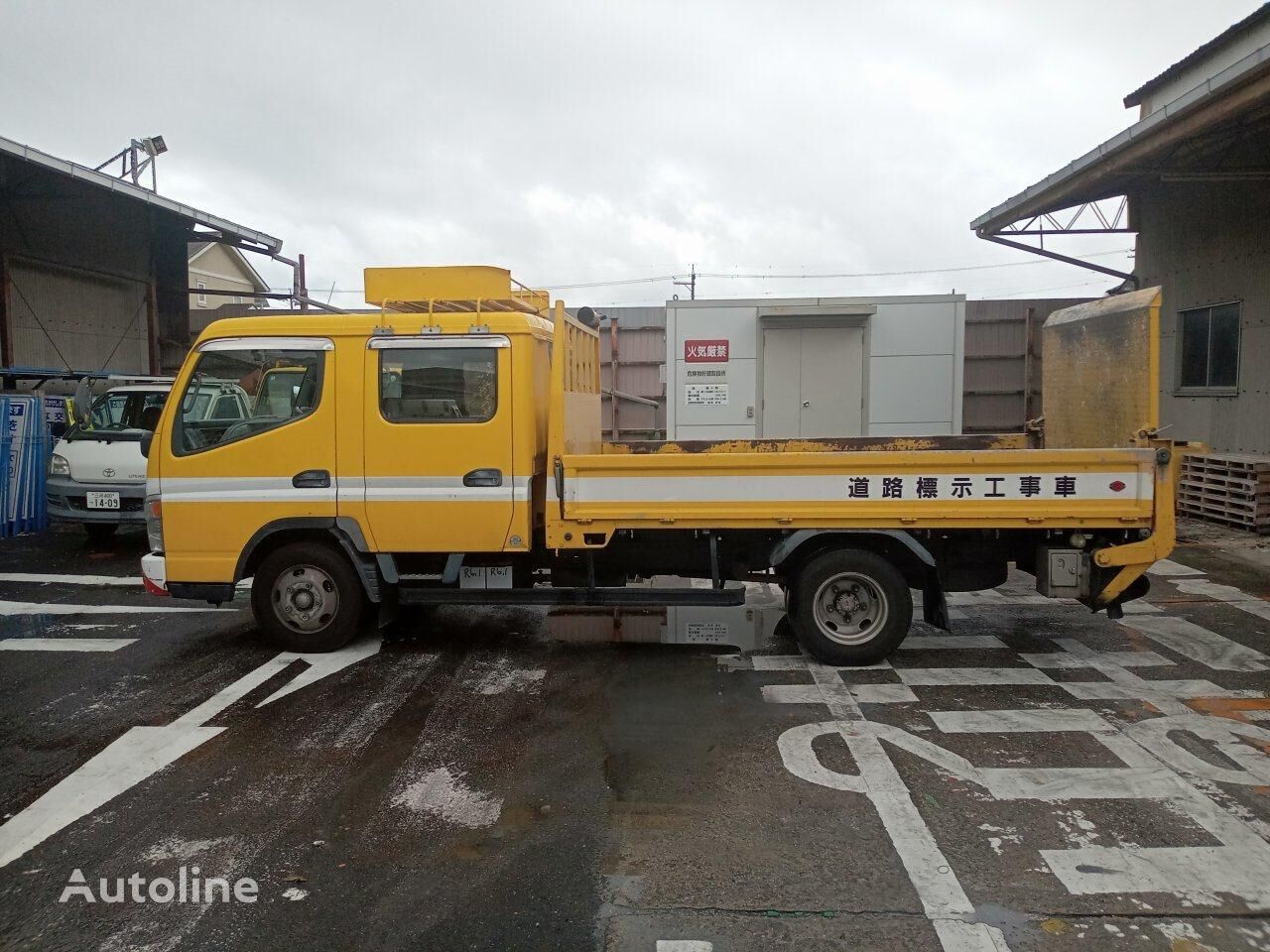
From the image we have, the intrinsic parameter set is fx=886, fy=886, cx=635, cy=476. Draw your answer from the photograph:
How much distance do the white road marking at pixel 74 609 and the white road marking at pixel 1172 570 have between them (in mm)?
8834

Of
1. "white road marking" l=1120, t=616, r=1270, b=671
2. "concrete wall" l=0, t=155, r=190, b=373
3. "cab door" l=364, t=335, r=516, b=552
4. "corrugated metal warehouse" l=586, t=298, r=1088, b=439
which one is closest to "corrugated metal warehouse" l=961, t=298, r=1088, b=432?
"corrugated metal warehouse" l=586, t=298, r=1088, b=439

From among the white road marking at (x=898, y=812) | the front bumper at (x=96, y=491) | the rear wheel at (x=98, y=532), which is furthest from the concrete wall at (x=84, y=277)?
the white road marking at (x=898, y=812)

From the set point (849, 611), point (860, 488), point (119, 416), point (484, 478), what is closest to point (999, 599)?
point (849, 611)

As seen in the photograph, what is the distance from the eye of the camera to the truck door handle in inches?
233

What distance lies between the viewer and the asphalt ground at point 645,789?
3.21m

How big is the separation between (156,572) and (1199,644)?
748cm

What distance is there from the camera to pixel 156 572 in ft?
20.3

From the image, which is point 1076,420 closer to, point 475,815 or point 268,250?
point 475,815

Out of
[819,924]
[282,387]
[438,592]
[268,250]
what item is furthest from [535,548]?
[268,250]

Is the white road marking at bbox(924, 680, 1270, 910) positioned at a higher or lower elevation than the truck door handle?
lower

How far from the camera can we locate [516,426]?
5895mm

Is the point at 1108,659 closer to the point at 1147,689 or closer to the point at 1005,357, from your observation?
the point at 1147,689

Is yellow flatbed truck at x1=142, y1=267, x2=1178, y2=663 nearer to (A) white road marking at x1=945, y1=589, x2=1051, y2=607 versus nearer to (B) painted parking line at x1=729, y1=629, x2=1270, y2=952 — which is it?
(B) painted parking line at x1=729, y1=629, x2=1270, y2=952

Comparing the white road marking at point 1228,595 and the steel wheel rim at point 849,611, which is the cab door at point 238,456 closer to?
the steel wheel rim at point 849,611
